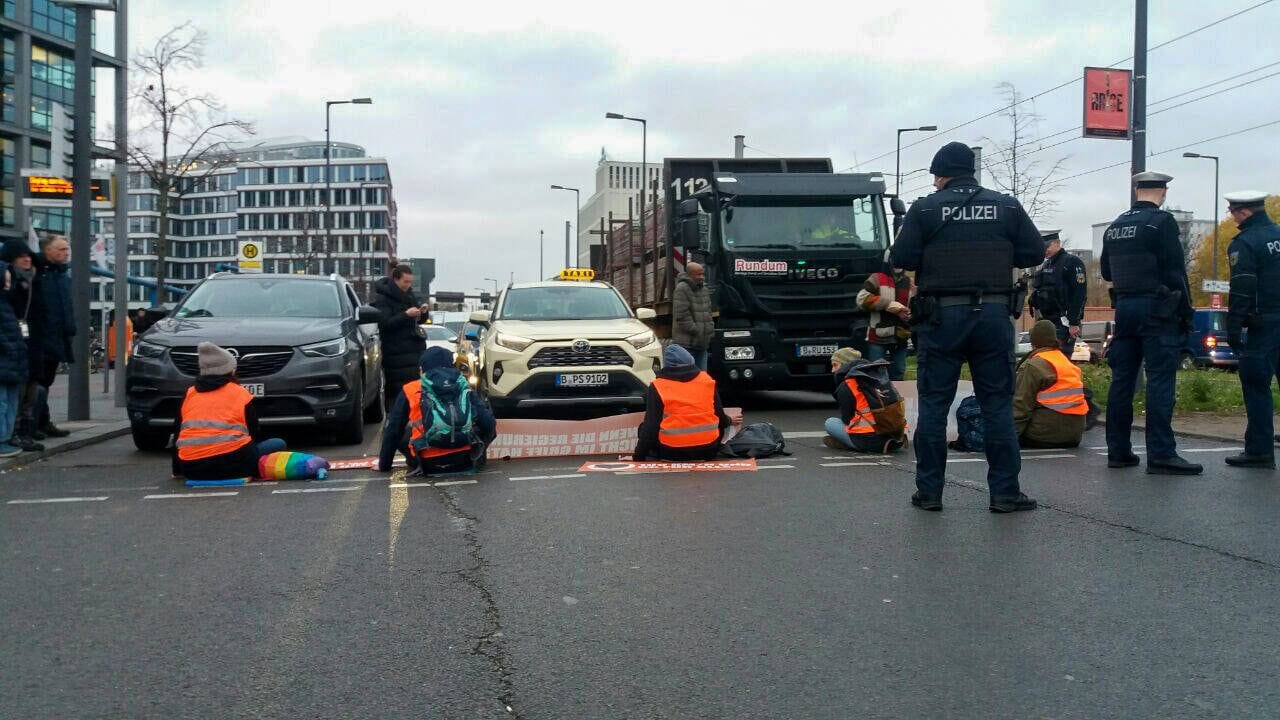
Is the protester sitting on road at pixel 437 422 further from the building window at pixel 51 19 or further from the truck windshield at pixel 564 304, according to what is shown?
the building window at pixel 51 19

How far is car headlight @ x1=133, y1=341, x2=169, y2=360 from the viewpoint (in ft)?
34.9

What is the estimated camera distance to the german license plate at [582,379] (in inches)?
440

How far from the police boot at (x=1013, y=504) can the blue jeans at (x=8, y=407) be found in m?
8.00

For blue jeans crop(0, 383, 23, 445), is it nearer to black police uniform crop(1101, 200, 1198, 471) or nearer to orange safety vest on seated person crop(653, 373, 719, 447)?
orange safety vest on seated person crop(653, 373, 719, 447)

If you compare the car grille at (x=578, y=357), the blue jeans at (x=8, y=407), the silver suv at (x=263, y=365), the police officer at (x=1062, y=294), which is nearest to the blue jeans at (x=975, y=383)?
the car grille at (x=578, y=357)

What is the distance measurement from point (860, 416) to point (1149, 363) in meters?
2.46

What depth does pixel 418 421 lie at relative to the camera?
8953mm

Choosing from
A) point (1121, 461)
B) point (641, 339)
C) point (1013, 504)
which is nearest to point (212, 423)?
point (641, 339)

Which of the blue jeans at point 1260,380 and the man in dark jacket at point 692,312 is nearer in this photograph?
the blue jeans at point 1260,380

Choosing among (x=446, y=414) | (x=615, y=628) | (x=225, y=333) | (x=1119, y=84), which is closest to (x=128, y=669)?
(x=615, y=628)

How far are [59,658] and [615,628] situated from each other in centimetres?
203

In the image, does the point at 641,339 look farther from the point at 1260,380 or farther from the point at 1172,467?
the point at 1260,380

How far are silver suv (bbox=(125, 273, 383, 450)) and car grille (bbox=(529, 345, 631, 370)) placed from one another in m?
1.82

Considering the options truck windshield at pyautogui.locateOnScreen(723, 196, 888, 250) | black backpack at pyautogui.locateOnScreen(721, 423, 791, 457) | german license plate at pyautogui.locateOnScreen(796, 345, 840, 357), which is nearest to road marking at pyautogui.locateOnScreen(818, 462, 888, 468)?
black backpack at pyautogui.locateOnScreen(721, 423, 791, 457)
